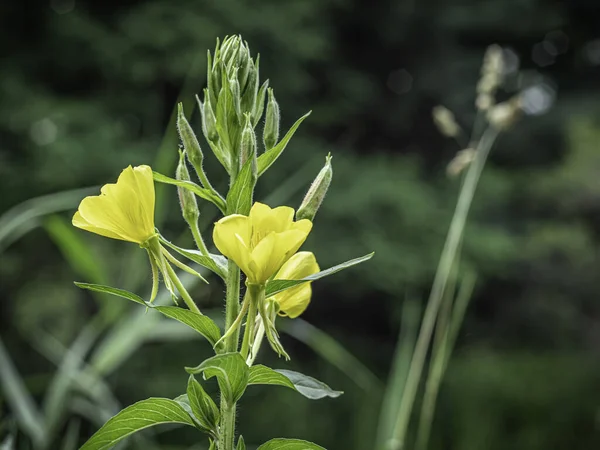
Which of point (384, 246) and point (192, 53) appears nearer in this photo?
point (192, 53)

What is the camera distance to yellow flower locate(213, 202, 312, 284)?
0.54 metres

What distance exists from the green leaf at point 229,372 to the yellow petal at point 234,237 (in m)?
0.07

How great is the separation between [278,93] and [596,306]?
4.86m

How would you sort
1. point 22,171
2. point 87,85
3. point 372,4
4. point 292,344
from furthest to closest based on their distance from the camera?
1. point 372,4
2. point 292,344
3. point 87,85
4. point 22,171

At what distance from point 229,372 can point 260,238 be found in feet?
0.35

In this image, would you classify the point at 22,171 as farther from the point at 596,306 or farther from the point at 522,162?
the point at 596,306

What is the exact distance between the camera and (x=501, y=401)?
5012 mm

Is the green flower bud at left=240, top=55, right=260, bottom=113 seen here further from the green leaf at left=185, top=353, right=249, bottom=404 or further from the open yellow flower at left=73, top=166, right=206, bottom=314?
the green leaf at left=185, top=353, right=249, bottom=404

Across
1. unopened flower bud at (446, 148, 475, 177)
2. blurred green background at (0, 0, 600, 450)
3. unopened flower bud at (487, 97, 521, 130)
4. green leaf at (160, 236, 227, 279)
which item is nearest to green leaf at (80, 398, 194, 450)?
green leaf at (160, 236, 227, 279)

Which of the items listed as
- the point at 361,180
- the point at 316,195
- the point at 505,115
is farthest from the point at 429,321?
the point at 361,180

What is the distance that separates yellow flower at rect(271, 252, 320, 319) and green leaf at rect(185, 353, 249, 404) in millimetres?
88

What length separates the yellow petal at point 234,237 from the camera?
539 mm

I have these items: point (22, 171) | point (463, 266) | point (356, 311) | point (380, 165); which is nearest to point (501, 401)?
point (463, 266)

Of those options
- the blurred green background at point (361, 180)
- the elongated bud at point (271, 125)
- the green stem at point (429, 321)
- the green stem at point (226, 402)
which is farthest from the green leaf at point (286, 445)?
the blurred green background at point (361, 180)
